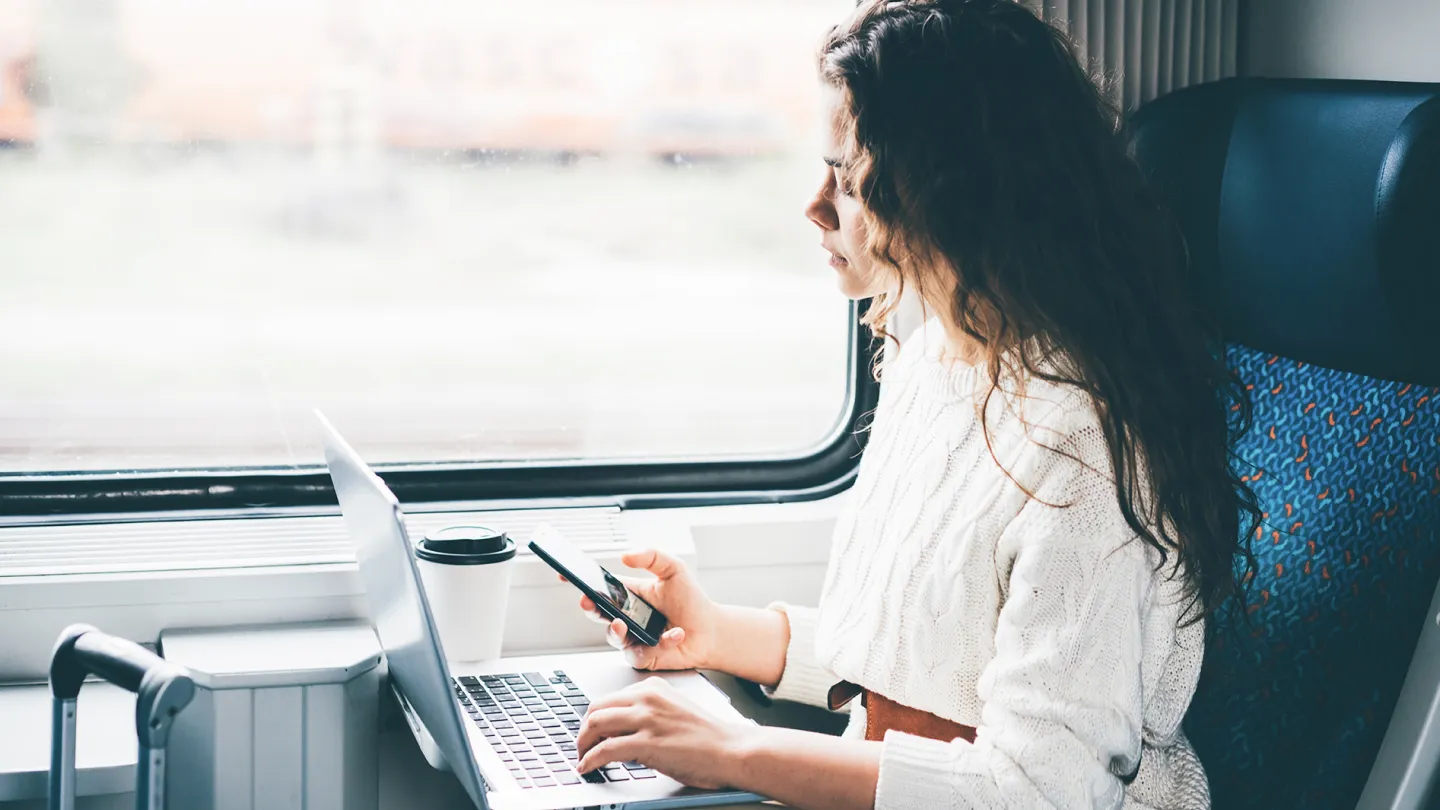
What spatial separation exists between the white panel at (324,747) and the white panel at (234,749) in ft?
0.20

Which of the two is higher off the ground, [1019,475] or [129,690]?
[1019,475]

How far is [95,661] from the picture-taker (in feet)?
3.51

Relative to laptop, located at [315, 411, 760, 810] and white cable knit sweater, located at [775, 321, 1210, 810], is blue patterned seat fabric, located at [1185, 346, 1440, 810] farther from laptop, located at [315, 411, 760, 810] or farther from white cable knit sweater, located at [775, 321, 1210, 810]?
laptop, located at [315, 411, 760, 810]

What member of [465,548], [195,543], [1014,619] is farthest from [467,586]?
[1014,619]

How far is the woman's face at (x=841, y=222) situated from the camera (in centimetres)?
125

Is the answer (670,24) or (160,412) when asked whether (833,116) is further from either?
(160,412)

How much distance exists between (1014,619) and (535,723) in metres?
0.56

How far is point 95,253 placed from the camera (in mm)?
1793

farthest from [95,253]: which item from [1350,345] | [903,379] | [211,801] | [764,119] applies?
[1350,345]

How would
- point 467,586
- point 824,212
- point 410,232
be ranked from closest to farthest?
point 824,212 < point 467,586 < point 410,232

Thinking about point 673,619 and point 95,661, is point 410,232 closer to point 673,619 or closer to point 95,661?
point 673,619

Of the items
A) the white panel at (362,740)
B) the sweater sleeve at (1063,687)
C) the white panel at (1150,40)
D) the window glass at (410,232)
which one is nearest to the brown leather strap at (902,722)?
the sweater sleeve at (1063,687)

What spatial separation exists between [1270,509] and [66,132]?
63.1 inches

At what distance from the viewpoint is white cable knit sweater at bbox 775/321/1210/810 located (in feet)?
3.43
